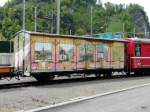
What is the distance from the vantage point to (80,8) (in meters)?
165

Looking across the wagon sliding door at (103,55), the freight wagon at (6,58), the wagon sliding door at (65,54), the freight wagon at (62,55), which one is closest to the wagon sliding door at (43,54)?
the freight wagon at (62,55)

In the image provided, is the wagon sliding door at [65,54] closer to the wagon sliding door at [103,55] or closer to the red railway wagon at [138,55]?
the wagon sliding door at [103,55]

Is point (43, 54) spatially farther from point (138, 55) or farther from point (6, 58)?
point (138, 55)

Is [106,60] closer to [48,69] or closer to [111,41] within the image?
[111,41]

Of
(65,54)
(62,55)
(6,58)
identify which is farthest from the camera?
(65,54)

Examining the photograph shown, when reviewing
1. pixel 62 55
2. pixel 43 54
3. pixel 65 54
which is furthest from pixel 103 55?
pixel 43 54

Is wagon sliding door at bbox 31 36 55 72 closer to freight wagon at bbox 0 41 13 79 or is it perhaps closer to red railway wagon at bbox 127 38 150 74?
freight wagon at bbox 0 41 13 79

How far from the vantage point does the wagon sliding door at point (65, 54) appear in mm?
26328

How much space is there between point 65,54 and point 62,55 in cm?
35

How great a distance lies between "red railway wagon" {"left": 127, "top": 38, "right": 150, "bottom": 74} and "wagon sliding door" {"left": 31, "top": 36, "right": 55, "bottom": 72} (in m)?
9.33

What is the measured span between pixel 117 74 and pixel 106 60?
489 cm

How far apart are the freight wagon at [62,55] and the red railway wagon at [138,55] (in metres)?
1.36

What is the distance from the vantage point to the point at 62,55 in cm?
2662

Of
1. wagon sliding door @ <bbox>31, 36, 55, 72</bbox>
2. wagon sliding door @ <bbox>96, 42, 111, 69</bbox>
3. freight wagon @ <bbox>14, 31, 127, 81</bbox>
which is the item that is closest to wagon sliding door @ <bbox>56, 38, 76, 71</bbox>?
freight wagon @ <bbox>14, 31, 127, 81</bbox>
